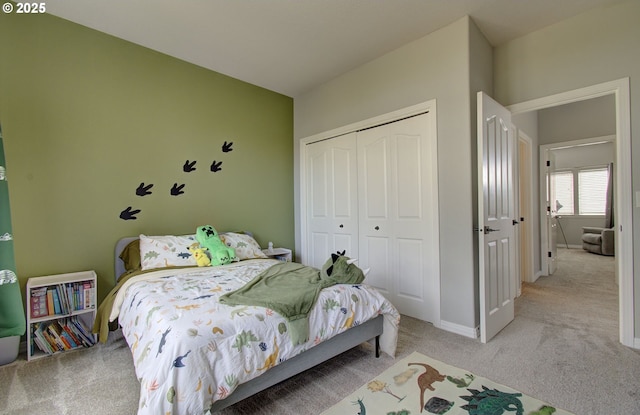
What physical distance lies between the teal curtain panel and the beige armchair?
9.11 metres

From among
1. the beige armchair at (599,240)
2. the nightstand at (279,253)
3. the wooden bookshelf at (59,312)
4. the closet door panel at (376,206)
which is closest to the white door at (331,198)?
the closet door panel at (376,206)

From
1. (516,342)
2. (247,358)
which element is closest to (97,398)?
(247,358)

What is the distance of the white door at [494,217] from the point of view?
2477 millimetres

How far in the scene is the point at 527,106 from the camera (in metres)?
2.88

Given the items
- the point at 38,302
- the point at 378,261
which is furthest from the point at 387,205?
the point at 38,302

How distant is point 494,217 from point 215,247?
8.52 ft

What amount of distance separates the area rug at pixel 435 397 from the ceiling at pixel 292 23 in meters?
2.81

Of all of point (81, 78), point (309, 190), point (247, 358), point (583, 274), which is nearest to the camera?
point (247, 358)

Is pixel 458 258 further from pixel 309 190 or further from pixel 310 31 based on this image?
pixel 310 31

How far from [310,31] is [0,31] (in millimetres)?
2468

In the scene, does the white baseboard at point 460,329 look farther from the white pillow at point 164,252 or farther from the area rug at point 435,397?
the white pillow at point 164,252

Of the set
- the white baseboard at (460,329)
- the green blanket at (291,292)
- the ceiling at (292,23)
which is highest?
the ceiling at (292,23)

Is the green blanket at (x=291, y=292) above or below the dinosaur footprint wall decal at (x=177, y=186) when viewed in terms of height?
below

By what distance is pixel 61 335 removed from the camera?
237cm
